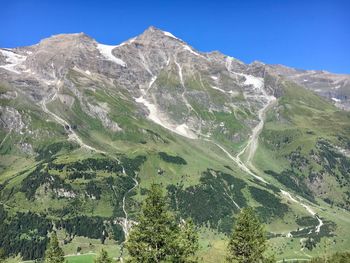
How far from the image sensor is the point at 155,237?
48625 mm

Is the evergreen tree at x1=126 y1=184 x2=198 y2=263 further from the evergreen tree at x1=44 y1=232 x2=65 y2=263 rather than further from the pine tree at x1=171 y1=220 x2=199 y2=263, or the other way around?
the evergreen tree at x1=44 y1=232 x2=65 y2=263

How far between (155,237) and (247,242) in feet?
54.3

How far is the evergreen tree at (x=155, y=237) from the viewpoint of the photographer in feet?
159

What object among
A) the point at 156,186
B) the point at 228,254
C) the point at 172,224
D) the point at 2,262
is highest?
the point at 156,186

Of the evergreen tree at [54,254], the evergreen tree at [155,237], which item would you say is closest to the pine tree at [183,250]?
the evergreen tree at [155,237]

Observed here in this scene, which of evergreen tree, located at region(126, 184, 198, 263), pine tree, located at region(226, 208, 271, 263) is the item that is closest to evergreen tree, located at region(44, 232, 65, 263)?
pine tree, located at region(226, 208, 271, 263)

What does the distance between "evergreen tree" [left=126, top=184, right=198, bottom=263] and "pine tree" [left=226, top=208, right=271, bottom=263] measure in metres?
12.0

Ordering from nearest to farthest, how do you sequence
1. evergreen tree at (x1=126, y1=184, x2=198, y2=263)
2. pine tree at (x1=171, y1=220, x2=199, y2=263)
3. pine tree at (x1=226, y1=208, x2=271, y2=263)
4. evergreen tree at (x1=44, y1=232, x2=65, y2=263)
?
evergreen tree at (x1=126, y1=184, x2=198, y2=263), pine tree at (x1=171, y1=220, x2=199, y2=263), pine tree at (x1=226, y1=208, x2=271, y2=263), evergreen tree at (x1=44, y1=232, x2=65, y2=263)

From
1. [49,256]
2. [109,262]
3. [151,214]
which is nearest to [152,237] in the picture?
[151,214]

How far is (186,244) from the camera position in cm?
5359

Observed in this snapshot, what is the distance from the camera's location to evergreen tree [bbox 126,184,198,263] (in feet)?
159

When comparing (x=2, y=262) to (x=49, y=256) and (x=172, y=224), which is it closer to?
(x=49, y=256)

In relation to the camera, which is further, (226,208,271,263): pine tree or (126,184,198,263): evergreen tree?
(226,208,271,263): pine tree

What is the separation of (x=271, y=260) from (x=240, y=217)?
271 inches
